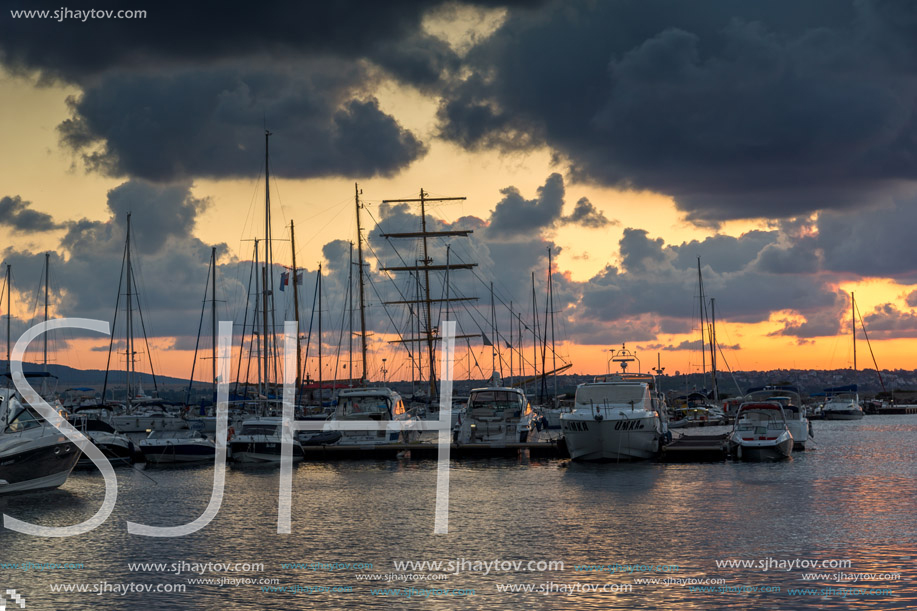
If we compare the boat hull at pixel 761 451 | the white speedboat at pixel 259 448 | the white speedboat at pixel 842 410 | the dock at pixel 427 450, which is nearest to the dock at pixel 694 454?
the boat hull at pixel 761 451

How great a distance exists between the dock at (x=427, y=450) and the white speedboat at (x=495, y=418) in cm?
54

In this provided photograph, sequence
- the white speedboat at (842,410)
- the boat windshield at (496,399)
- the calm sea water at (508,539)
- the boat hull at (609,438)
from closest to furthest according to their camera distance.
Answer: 1. the calm sea water at (508,539)
2. the boat hull at (609,438)
3. the boat windshield at (496,399)
4. the white speedboat at (842,410)

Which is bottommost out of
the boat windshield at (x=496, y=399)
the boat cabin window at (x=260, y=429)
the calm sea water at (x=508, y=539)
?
the calm sea water at (x=508, y=539)

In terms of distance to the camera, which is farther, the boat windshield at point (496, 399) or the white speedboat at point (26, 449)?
the boat windshield at point (496, 399)

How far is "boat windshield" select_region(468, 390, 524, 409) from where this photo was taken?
5644 cm

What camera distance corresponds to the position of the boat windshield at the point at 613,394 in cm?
4856

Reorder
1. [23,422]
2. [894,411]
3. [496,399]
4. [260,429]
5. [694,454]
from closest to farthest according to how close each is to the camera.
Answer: [23,422], [694,454], [260,429], [496,399], [894,411]

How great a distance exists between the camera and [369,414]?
57.8 m

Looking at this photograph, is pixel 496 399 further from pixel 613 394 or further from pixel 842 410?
pixel 842 410

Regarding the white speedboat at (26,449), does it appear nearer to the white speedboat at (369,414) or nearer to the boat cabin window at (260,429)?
the boat cabin window at (260,429)

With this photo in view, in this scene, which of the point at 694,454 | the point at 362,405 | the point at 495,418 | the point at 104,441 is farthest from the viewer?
the point at 362,405

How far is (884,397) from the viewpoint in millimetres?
167000

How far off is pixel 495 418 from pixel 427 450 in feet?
13.9

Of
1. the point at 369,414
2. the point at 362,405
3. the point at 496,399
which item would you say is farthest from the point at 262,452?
the point at 496,399
